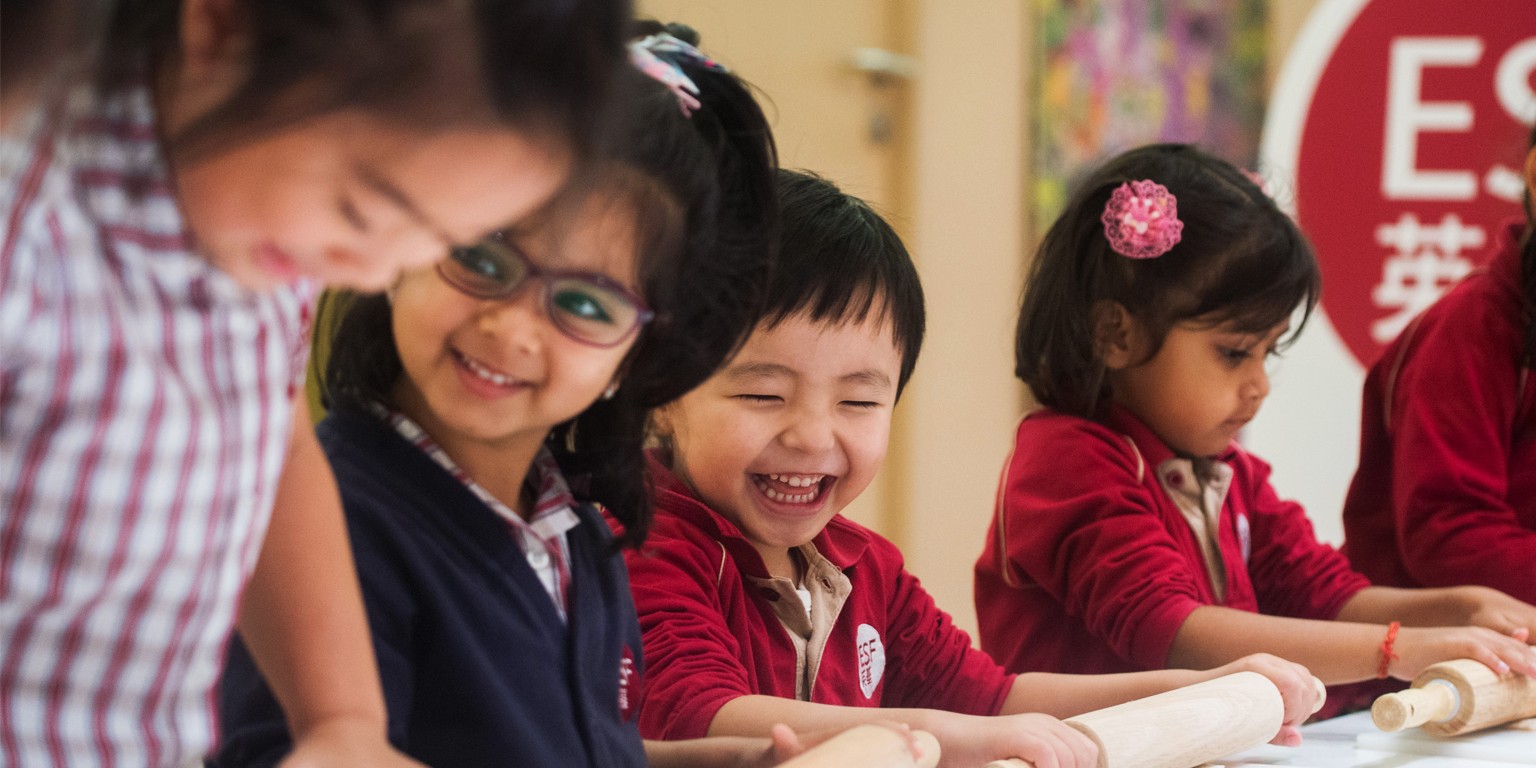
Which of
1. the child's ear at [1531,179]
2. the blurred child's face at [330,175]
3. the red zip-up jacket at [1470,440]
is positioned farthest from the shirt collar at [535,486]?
the child's ear at [1531,179]

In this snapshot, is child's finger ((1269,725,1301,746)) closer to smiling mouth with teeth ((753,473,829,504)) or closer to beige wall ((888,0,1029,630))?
smiling mouth with teeth ((753,473,829,504))

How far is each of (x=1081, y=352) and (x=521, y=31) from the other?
1002mm

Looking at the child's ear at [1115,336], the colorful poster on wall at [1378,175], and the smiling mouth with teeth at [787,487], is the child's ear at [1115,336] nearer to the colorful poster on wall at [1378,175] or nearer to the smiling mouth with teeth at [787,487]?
the smiling mouth with teeth at [787,487]

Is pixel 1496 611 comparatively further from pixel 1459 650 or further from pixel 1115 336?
pixel 1115 336

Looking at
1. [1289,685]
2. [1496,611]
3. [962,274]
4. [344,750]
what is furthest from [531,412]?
[962,274]

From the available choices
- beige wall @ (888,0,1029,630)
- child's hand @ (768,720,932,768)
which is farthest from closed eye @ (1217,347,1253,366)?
beige wall @ (888,0,1029,630)

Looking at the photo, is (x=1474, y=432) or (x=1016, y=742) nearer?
(x=1016, y=742)

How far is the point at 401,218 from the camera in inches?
20.2

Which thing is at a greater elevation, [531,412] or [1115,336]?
[531,412]

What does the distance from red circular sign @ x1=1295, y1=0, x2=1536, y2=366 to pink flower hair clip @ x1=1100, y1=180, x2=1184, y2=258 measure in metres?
1.21

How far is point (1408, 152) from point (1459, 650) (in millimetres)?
1454

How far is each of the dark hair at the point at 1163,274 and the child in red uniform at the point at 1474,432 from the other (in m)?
0.21

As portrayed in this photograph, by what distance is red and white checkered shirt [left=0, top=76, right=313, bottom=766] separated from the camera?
1.70ft

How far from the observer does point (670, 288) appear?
2.54 feet
